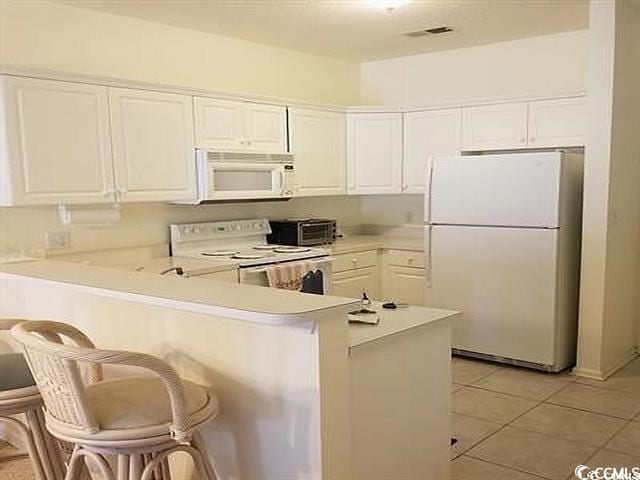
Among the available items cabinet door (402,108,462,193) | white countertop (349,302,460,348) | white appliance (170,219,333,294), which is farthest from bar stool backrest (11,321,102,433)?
cabinet door (402,108,462,193)

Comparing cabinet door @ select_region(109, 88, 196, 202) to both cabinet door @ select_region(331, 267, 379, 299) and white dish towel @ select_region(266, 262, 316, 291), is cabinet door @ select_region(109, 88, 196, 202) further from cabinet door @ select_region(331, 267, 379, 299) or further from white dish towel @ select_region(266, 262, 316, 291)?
cabinet door @ select_region(331, 267, 379, 299)

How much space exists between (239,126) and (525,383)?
2563mm

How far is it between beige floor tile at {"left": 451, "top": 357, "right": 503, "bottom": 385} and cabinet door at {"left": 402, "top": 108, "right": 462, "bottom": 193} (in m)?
1.48

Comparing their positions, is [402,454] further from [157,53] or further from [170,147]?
[157,53]

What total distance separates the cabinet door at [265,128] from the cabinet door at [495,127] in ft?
4.72

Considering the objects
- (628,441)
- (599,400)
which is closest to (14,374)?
(628,441)

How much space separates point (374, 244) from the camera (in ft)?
16.6

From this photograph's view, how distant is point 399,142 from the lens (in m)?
5.14

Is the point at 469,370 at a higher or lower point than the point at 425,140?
lower

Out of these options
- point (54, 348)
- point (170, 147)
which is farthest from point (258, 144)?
point (54, 348)

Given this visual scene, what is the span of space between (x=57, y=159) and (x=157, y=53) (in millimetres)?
1174

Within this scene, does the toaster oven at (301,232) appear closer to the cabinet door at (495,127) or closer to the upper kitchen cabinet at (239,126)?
the upper kitchen cabinet at (239,126)

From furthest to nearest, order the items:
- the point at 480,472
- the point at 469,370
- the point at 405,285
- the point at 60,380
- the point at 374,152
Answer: the point at 374,152 → the point at 405,285 → the point at 469,370 → the point at 480,472 → the point at 60,380

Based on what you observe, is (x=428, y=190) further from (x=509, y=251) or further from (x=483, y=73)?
(x=483, y=73)
